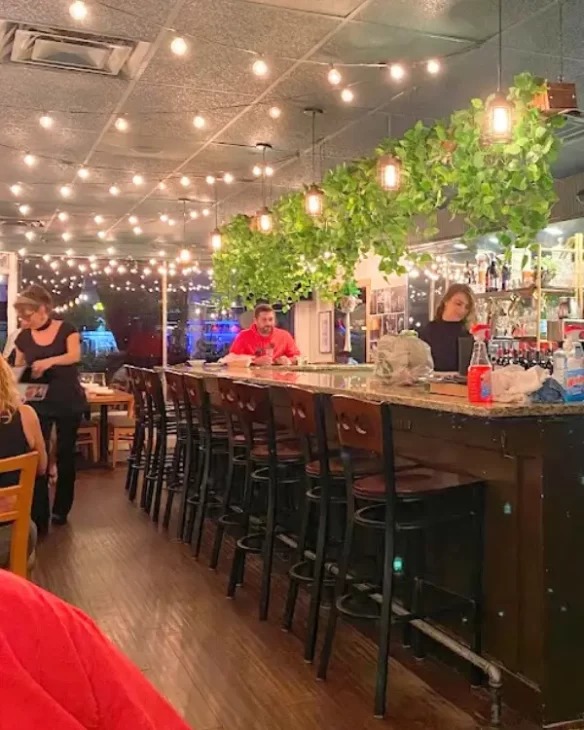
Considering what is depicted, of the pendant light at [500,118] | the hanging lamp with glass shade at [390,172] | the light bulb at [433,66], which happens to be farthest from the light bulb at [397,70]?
the pendant light at [500,118]

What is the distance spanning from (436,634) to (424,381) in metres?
1.22

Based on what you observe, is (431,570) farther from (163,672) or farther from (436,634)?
(163,672)

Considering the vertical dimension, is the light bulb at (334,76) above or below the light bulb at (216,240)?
above

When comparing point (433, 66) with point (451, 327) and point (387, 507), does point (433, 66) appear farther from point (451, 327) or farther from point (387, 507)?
point (387, 507)

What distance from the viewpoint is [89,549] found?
4.94m

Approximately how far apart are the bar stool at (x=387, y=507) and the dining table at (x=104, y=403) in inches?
209

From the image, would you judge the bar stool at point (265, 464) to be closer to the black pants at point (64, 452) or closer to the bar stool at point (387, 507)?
the bar stool at point (387, 507)

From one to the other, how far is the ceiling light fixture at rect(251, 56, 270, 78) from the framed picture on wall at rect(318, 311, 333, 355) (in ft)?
22.2

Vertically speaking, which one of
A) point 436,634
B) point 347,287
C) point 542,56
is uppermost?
point 542,56

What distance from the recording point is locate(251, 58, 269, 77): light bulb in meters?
4.57

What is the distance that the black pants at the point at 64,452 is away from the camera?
5539mm

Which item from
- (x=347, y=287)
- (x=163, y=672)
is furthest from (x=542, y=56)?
(x=163, y=672)

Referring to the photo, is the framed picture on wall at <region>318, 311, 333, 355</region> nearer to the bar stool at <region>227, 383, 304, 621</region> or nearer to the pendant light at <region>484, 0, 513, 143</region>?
the bar stool at <region>227, 383, 304, 621</region>

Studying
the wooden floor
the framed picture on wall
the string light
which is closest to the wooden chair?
the wooden floor
